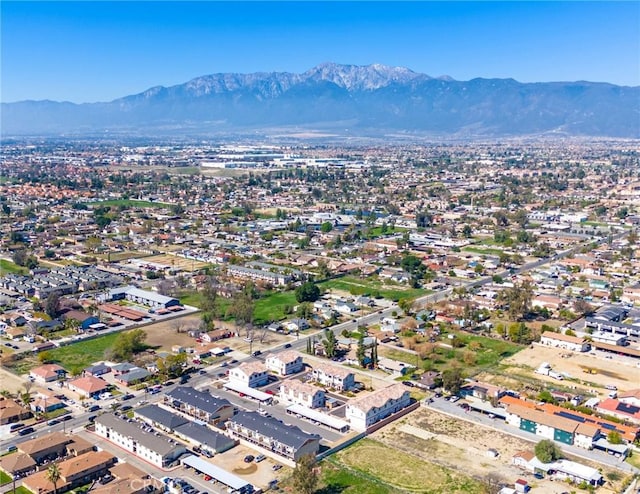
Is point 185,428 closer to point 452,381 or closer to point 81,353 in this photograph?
point 81,353

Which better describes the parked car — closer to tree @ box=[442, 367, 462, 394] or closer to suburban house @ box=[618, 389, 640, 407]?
tree @ box=[442, 367, 462, 394]

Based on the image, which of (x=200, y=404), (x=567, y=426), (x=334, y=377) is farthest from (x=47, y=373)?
(x=567, y=426)

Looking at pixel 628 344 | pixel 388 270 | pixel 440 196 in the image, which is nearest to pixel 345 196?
pixel 440 196

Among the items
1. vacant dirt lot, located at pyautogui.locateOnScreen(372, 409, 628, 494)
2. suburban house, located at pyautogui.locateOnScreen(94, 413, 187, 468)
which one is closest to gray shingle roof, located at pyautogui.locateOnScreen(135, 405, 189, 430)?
suburban house, located at pyautogui.locateOnScreen(94, 413, 187, 468)

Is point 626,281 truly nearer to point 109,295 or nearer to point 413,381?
point 413,381

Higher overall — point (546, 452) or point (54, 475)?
point (54, 475)

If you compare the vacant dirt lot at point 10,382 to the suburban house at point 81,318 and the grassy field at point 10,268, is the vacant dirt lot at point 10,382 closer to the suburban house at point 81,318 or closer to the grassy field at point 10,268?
the suburban house at point 81,318
